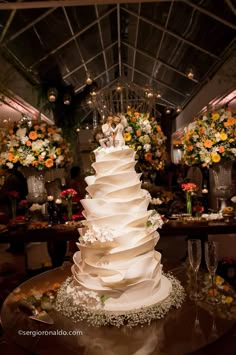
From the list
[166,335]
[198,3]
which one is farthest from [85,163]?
[166,335]

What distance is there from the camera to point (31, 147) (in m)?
3.42

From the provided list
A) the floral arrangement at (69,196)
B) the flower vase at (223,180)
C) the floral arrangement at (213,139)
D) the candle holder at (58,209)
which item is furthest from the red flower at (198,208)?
the candle holder at (58,209)

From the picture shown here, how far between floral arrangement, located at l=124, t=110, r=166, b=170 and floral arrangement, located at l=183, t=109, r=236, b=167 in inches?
16.4

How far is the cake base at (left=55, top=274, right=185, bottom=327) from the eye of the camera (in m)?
1.34

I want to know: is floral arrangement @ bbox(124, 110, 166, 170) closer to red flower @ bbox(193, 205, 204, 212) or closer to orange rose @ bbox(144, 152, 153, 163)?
orange rose @ bbox(144, 152, 153, 163)

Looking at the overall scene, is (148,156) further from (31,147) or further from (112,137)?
(112,137)

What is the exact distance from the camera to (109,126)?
5.87 ft

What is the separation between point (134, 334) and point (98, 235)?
42 centimetres

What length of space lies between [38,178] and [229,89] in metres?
3.74

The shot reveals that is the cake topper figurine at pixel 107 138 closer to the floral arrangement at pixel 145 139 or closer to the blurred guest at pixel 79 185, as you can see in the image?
the floral arrangement at pixel 145 139

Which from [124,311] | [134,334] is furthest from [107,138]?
[134,334]

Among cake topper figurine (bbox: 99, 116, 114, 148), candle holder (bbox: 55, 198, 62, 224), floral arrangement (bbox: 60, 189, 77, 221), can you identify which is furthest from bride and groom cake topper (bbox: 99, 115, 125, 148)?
candle holder (bbox: 55, 198, 62, 224)

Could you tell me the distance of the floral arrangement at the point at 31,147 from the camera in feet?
11.1

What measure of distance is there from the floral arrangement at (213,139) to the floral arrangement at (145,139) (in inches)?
16.4
